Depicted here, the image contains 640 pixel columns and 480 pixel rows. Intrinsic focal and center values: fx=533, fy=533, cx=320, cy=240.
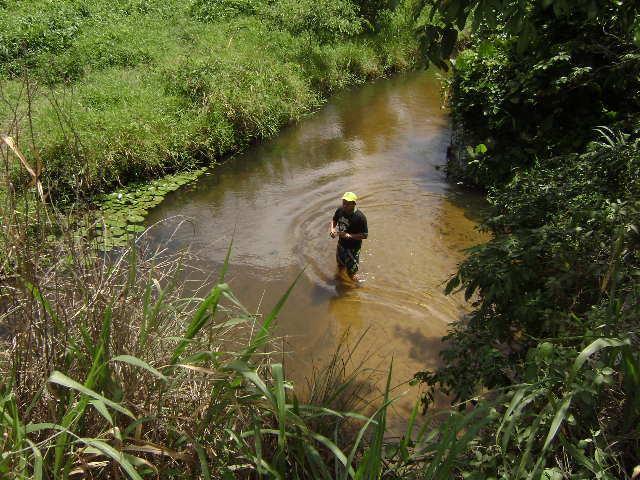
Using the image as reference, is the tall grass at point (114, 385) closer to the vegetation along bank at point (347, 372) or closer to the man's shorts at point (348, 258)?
the vegetation along bank at point (347, 372)

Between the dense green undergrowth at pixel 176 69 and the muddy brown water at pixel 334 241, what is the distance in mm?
746

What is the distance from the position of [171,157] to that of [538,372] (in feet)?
25.3

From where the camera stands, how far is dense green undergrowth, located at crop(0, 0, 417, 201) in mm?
8242

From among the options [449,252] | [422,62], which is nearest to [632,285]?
[422,62]

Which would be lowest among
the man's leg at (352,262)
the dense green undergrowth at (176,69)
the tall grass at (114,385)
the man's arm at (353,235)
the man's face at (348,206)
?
the man's leg at (352,262)

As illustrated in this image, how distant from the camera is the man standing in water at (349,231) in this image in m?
6.07

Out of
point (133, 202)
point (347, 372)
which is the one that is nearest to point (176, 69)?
point (133, 202)

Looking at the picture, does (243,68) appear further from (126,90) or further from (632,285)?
(632,285)

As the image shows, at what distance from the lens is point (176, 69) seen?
1035cm

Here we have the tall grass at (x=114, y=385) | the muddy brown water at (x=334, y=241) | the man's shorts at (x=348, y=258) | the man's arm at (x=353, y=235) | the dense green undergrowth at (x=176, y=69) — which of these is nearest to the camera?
the tall grass at (x=114, y=385)

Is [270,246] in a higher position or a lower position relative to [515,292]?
lower

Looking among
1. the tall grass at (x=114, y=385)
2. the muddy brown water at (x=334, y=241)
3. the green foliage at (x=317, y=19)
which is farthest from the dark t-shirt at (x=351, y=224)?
the green foliage at (x=317, y=19)

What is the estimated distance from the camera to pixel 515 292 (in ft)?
10.2

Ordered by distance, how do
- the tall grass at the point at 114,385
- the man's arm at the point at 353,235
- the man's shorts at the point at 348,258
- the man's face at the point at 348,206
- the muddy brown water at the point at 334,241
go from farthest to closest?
the man's shorts at the point at 348,258, the man's arm at the point at 353,235, the man's face at the point at 348,206, the muddy brown water at the point at 334,241, the tall grass at the point at 114,385
